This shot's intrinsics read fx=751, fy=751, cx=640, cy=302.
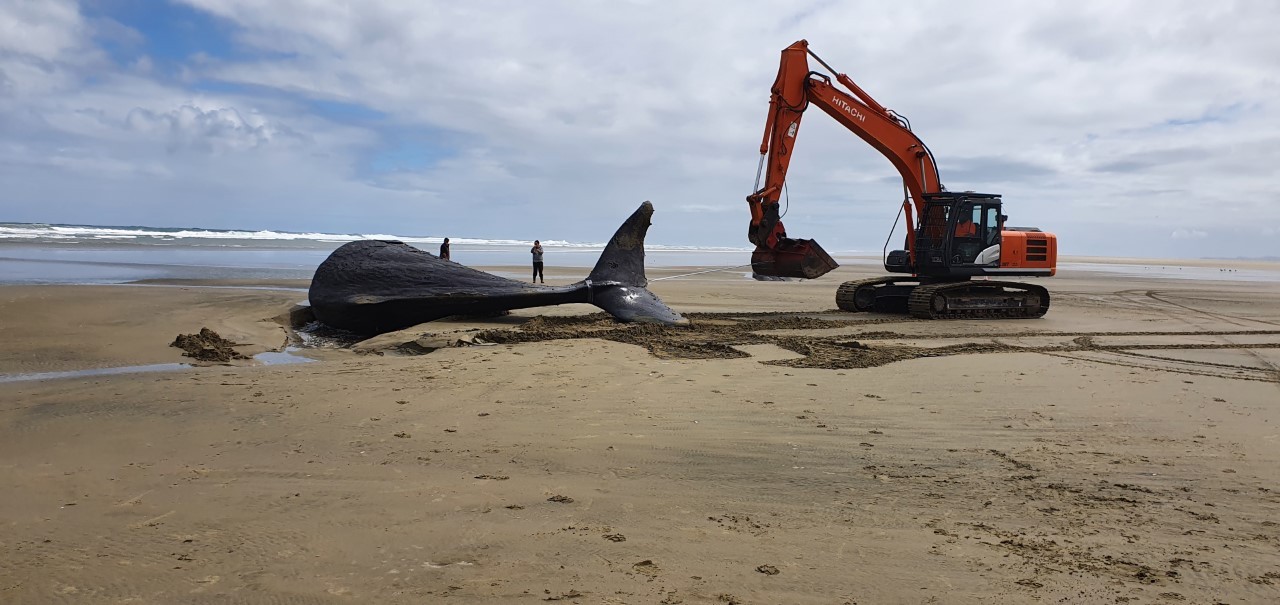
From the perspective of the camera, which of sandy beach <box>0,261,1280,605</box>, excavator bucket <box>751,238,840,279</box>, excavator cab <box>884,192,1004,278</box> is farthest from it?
excavator cab <box>884,192,1004,278</box>

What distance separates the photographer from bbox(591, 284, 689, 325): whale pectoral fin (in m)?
10.4

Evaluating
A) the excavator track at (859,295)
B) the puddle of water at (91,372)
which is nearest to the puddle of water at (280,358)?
the puddle of water at (91,372)

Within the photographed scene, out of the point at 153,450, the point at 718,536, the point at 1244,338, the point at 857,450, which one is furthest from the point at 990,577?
the point at 1244,338

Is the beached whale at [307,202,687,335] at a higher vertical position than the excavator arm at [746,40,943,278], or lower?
lower

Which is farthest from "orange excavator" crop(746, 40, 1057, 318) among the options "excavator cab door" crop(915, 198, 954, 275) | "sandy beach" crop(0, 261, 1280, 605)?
"sandy beach" crop(0, 261, 1280, 605)

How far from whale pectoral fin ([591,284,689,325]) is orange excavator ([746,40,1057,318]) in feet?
11.3

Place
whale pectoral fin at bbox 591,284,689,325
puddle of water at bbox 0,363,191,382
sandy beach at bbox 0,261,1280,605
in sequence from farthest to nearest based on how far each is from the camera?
whale pectoral fin at bbox 591,284,689,325 < puddle of water at bbox 0,363,191,382 < sandy beach at bbox 0,261,1280,605

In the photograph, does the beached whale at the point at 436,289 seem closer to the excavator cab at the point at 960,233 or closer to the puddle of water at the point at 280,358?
the puddle of water at the point at 280,358

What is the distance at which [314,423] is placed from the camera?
5012mm

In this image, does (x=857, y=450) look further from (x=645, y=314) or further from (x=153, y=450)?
(x=645, y=314)

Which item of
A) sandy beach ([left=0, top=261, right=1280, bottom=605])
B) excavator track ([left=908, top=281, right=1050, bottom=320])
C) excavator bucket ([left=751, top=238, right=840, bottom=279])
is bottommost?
sandy beach ([left=0, top=261, right=1280, bottom=605])

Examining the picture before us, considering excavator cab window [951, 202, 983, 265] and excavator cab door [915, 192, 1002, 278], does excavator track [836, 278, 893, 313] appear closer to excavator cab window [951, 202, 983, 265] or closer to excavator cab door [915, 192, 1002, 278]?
excavator cab door [915, 192, 1002, 278]

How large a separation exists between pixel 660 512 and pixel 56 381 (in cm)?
587

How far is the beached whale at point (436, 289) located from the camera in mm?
9930
